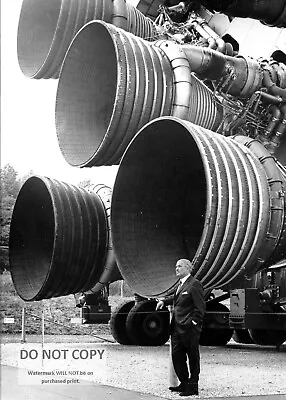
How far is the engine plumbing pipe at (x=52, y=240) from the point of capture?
27.3ft

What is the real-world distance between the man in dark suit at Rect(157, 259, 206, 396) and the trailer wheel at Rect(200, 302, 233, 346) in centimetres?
564

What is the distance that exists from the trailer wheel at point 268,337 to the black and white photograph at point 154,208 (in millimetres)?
36

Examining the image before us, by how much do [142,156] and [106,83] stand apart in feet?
7.40

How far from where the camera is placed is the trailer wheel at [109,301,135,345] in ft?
35.5

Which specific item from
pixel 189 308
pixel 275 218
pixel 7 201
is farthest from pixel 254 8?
pixel 7 201

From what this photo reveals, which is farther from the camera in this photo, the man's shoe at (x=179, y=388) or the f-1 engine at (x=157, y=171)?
the f-1 engine at (x=157, y=171)

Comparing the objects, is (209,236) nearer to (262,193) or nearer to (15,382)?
(262,193)

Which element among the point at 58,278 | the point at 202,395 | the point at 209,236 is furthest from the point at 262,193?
the point at 58,278

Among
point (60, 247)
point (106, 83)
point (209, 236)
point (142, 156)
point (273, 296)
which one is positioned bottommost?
point (273, 296)

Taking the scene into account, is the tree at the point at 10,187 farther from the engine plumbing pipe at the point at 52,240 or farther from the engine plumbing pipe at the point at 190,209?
Result: the engine plumbing pipe at the point at 190,209

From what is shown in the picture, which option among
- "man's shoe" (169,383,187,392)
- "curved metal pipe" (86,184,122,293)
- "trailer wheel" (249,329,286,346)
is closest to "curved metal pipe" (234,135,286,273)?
"man's shoe" (169,383,187,392)

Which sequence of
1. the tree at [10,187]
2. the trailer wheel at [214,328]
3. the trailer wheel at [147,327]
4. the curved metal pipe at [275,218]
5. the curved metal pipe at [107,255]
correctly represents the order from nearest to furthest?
the curved metal pipe at [275,218] < the curved metal pipe at [107,255] < the tree at [10,187] < the trailer wheel at [214,328] < the trailer wheel at [147,327]

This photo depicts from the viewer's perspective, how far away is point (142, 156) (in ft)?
21.2

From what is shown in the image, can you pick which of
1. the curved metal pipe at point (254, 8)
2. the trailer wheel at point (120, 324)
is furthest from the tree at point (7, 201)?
the curved metal pipe at point (254, 8)
